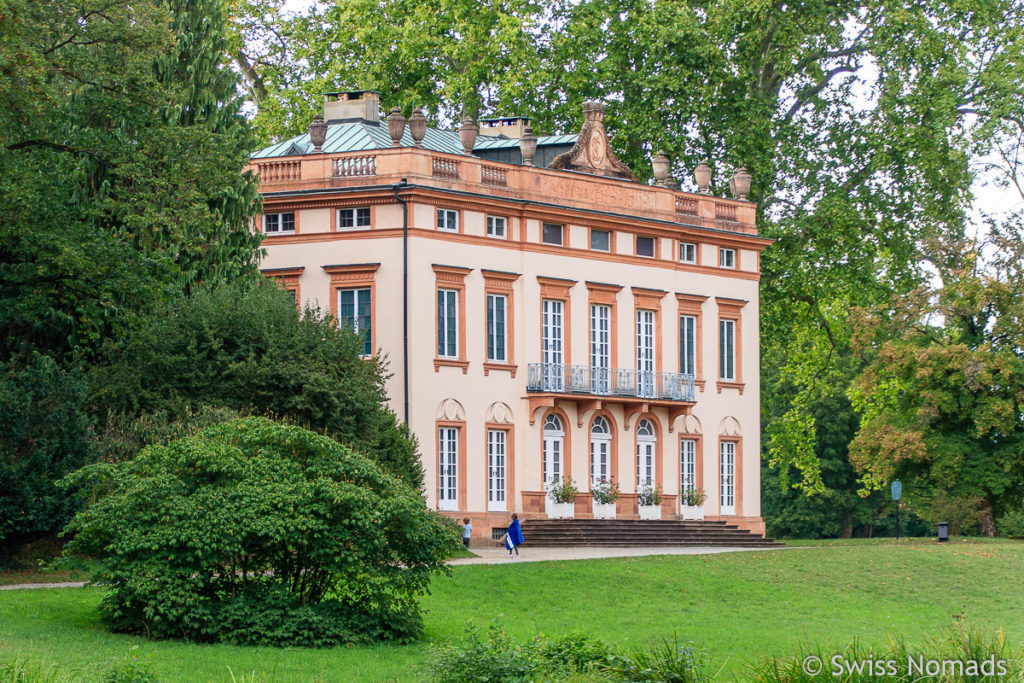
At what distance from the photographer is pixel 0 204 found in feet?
104

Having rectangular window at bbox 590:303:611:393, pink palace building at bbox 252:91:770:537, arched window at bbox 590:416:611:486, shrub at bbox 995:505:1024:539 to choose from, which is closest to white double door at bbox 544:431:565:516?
pink palace building at bbox 252:91:770:537

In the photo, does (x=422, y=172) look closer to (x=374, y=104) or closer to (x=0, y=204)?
(x=374, y=104)

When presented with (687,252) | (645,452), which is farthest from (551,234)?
(645,452)

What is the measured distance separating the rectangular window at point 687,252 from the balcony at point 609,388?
11.0 ft

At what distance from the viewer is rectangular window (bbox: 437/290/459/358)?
1757 inches

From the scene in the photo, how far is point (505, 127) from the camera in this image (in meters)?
52.8

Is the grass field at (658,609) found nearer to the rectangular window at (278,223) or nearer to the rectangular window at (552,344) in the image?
the rectangular window at (552,344)

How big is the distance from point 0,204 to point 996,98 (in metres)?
32.5

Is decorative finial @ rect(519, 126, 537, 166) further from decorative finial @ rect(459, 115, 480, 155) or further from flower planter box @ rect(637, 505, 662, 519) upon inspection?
flower planter box @ rect(637, 505, 662, 519)

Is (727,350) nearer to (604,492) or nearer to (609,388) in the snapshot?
(609,388)

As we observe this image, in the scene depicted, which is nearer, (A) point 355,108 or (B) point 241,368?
(B) point 241,368

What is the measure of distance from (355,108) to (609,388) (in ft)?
35.8

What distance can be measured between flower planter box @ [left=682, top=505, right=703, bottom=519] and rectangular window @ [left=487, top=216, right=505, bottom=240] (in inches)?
373

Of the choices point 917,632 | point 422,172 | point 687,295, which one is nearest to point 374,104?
point 422,172
